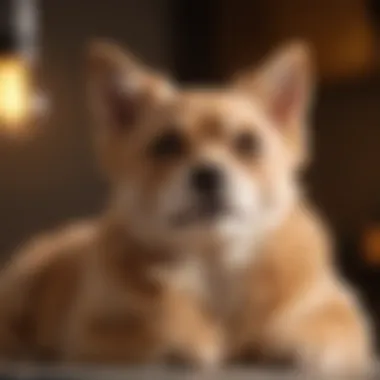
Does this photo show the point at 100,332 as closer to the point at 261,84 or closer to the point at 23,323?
the point at 23,323

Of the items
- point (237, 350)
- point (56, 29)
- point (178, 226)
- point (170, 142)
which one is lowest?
point (237, 350)

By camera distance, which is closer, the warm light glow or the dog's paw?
the dog's paw

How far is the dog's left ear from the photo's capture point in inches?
50.1

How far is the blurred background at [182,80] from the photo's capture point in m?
1.28

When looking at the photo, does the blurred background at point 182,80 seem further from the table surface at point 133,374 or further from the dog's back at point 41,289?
the table surface at point 133,374

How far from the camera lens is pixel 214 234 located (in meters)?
1.28

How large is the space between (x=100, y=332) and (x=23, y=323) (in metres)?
0.14

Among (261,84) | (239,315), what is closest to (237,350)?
(239,315)

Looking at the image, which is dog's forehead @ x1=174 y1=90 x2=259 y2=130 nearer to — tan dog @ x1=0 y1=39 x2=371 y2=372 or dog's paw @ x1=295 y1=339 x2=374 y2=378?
tan dog @ x1=0 y1=39 x2=371 y2=372

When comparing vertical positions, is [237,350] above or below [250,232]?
below

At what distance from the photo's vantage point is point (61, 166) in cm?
136

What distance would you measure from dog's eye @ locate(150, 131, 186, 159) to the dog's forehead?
0.02m

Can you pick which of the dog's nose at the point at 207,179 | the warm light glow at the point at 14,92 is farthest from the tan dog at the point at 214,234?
the warm light glow at the point at 14,92

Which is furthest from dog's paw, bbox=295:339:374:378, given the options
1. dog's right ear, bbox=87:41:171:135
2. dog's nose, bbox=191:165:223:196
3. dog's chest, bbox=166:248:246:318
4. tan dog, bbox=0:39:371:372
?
dog's right ear, bbox=87:41:171:135
